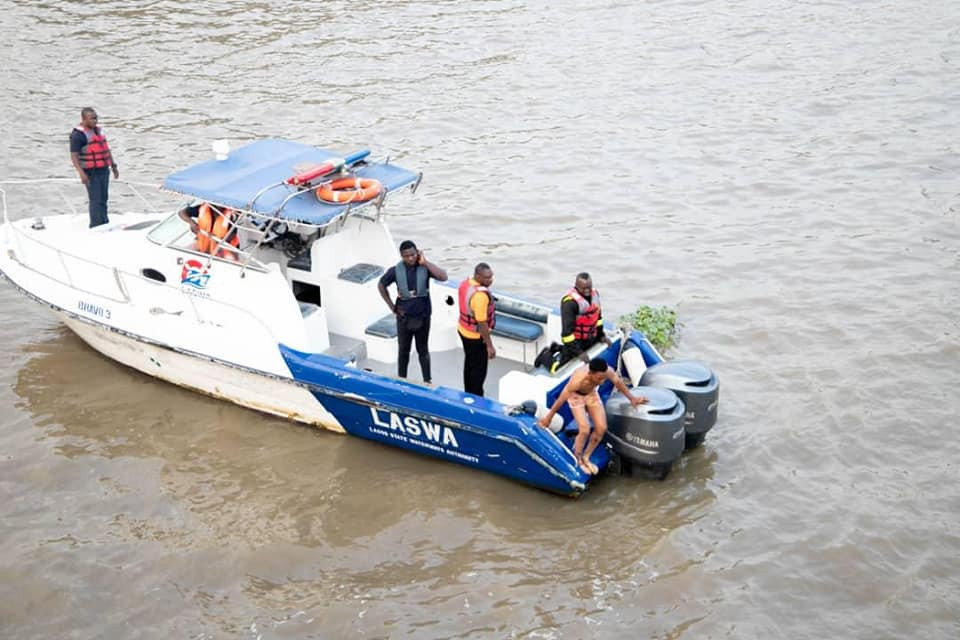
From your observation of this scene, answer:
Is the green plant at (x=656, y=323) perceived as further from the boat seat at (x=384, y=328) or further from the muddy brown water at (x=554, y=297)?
the boat seat at (x=384, y=328)

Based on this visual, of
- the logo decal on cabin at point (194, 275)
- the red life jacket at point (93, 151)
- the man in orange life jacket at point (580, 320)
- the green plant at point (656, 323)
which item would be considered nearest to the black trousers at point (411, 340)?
the man in orange life jacket at point (580, 320)

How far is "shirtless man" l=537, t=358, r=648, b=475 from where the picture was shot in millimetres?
9133

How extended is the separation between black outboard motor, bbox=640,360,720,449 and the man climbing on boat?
1.95 feet

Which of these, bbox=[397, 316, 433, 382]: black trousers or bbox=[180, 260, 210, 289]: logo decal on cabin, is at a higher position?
bbox=[180, 260, 210, 289]: logo decal on cabin

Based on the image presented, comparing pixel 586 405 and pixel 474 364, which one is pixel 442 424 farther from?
pixel 586 405

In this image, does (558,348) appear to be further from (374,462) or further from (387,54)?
(387,54)

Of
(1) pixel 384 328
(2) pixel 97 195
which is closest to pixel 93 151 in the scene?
(2) pixel 97 195

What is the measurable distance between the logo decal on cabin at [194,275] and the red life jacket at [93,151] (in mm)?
2285

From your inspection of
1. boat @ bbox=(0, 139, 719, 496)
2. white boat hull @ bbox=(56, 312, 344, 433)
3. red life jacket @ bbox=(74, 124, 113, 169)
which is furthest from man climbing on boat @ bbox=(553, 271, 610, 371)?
red life jacket @ bbox=(74, 124, 113, 169)

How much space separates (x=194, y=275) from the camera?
10.8 meters

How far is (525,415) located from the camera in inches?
368

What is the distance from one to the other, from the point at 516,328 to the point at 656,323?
2.26 metres

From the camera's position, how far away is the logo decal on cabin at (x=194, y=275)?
10.7 meters

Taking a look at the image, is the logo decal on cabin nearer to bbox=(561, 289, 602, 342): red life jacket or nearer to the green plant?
bbox=(561, 289, 602, 342): red life jacket
